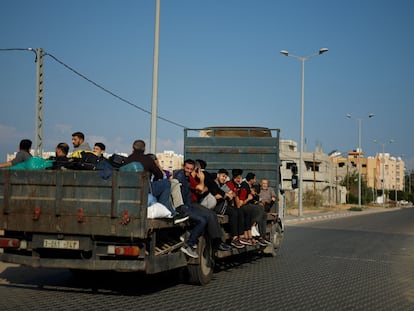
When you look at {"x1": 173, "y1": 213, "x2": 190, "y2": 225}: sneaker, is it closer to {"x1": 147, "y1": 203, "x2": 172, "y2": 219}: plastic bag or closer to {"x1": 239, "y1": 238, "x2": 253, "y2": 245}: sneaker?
{"x1": 147, "y1": 203, "x2": 172, "y2": 219}: plastic bag

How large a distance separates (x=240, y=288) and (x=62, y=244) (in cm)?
291

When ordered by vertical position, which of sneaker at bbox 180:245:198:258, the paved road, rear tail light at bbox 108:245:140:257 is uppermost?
rear tail light at bbox 108:245:140:257

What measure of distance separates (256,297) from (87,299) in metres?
2.33

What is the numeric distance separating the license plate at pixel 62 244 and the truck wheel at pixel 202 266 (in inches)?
76.4

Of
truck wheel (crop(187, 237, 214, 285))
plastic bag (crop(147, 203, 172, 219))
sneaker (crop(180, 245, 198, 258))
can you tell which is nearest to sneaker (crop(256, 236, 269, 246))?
truck wheel (crop(187, 237, 214, 285))

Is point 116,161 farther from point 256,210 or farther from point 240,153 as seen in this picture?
point 240,153

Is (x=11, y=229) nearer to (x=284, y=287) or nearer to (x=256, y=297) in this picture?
(x=256, y=297)

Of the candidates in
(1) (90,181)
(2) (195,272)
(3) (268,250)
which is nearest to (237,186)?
(3) (268,250)

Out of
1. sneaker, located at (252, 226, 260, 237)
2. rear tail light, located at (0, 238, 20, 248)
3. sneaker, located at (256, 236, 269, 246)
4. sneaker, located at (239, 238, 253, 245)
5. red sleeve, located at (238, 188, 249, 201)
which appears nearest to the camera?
rear tail light, located at (0, 238, 20, 248)

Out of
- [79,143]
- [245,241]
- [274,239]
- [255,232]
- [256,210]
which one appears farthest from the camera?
[274,239]

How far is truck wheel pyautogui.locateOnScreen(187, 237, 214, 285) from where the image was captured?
30.1ft

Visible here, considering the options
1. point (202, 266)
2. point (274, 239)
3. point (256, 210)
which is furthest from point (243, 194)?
point (202, 266)

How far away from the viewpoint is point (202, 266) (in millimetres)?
9336

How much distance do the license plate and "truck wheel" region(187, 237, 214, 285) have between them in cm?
194
